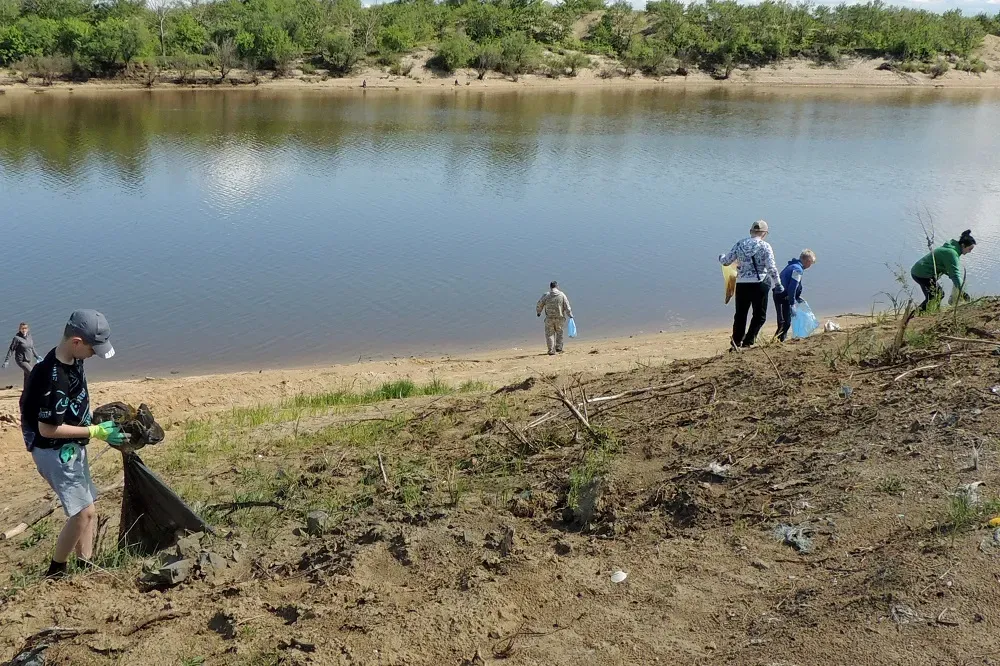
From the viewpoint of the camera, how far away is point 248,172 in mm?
30891

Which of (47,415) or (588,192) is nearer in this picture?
(47,415)

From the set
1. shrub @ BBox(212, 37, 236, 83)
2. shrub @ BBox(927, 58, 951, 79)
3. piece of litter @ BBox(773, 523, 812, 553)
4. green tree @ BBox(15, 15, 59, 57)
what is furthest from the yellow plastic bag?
shrub @ BBox(927, 58, 951, 79)

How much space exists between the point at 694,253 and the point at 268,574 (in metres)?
17.5

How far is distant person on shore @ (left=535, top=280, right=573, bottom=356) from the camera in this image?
13641 mm

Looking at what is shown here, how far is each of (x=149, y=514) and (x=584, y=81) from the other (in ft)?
212

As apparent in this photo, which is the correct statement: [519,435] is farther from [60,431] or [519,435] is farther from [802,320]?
[802,320]

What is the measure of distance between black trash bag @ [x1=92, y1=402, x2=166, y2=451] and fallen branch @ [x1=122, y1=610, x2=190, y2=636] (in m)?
1.26

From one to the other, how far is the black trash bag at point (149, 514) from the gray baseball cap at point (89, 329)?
0.84 m

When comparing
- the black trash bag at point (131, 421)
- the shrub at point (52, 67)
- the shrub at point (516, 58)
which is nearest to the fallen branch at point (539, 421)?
the black trash bag at point (131, 421)

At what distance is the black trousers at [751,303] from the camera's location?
990cm

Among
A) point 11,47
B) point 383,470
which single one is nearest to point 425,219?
point 383,470

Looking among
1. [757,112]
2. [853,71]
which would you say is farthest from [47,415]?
[853,71]

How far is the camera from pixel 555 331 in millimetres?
13977

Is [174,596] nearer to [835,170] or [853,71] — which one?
[835,170]
